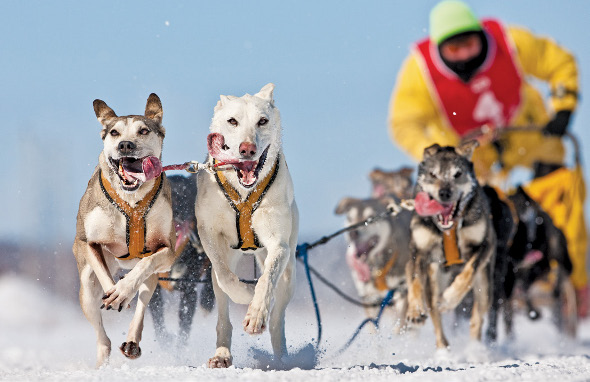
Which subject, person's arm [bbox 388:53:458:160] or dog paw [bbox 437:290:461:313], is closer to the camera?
dog paw [bbox 437:290:461:313]

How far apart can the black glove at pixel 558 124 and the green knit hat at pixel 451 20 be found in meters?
1.01

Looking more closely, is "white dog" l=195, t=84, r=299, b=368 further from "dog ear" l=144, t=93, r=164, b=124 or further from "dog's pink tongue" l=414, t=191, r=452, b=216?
"dog's pink tongue" l=414, t=191, r=452, b=216

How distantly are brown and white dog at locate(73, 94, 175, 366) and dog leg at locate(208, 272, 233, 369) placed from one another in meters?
0.30

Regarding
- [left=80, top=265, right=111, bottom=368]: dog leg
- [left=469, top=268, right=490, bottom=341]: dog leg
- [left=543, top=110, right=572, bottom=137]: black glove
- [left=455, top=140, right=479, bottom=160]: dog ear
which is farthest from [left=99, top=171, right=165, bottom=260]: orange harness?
[left=543, top=110, right=572, bottom=137]: black glove

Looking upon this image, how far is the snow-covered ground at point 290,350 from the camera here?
2961 mm

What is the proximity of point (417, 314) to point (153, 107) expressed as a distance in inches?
63.8

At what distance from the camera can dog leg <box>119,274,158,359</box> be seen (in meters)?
3.20

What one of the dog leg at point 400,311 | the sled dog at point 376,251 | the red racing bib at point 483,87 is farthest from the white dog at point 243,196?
the red racing bib at point 483,87

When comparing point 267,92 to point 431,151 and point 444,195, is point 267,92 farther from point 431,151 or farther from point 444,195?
point 431,151

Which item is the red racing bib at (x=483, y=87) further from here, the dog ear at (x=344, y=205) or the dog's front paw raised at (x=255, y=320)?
the dog's front paw raised at (x=255, y=320)

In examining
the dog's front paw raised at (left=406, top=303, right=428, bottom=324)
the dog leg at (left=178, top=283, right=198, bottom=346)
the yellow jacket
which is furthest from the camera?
the yellow jacket

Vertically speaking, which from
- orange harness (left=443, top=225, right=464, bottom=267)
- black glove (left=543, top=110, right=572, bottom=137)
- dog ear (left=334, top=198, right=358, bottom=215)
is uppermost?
black glove (left=543, top=110, right=572, bottom=137)

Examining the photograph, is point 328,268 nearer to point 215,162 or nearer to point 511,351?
point 511,351

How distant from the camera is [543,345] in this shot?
560 cm
